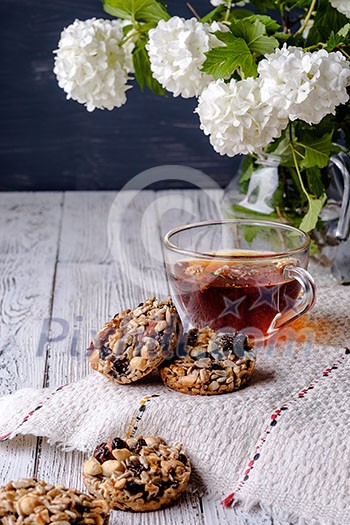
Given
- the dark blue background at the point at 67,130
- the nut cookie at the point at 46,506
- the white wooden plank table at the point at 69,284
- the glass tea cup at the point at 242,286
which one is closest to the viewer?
the nut cookie at the point at 46,506

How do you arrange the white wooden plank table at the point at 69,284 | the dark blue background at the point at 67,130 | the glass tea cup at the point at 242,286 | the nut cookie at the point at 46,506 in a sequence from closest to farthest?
the nut cookie at the point at 46,506
the white wooden plank table at the point at 69,284
the glass tea cup at the point at 242,286
the dark blue background at the point at 67,130

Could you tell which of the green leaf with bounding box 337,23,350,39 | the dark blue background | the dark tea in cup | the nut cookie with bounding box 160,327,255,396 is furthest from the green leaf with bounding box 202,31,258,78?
the dark blue background

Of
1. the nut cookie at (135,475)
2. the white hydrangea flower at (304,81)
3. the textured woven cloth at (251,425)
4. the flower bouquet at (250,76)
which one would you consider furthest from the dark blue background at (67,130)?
the nut cookie at (135,475)

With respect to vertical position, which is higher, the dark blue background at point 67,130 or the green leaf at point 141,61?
the green leaf at point 141,61

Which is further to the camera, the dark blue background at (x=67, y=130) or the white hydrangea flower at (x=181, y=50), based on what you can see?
the dark blue background at (x=67, y=130)

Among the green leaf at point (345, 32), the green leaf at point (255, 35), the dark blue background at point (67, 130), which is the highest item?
the green leaf at point (345, 32)

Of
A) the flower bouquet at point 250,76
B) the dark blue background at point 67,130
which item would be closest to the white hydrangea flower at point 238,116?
the flower bouquet at point 250,76

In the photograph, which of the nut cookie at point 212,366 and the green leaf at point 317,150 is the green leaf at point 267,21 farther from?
the nut cookie at point 212,366

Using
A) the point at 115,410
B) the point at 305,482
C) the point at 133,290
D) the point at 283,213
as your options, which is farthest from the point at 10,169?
the point at 305,482
